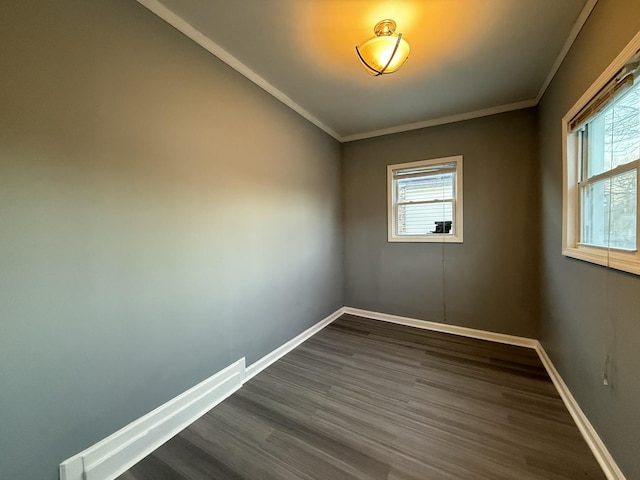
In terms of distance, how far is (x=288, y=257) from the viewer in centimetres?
279

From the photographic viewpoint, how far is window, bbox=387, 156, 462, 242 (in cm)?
318

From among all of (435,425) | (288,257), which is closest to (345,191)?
(288,257)

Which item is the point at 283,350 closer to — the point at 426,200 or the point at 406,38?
the point at 426,200

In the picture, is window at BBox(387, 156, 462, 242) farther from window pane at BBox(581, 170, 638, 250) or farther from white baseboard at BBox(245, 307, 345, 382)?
white baseboard at BBox(245, 307, 345, 382)

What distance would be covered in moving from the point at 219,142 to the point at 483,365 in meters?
3.12

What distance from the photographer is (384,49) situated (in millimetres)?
1675

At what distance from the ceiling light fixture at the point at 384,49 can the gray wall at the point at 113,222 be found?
1119mm

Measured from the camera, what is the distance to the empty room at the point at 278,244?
1.20m

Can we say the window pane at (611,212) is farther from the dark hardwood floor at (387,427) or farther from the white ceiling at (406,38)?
the dark hardwood floor at (387,427)

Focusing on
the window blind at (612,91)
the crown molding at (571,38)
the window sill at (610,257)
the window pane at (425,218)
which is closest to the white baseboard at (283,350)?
the window pane at (425,218)

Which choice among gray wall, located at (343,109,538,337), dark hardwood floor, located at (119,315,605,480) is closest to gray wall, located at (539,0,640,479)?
dark hardwood floor, located at (119,315,605,480)

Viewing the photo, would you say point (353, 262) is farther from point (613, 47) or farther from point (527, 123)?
point (613, 47)

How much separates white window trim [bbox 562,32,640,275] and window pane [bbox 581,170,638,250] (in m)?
0.06

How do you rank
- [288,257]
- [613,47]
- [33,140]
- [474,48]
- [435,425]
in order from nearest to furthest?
1. [33,140]
2. [613,47]
3. [435,425]
4. [474,48]
5. [288,257]
